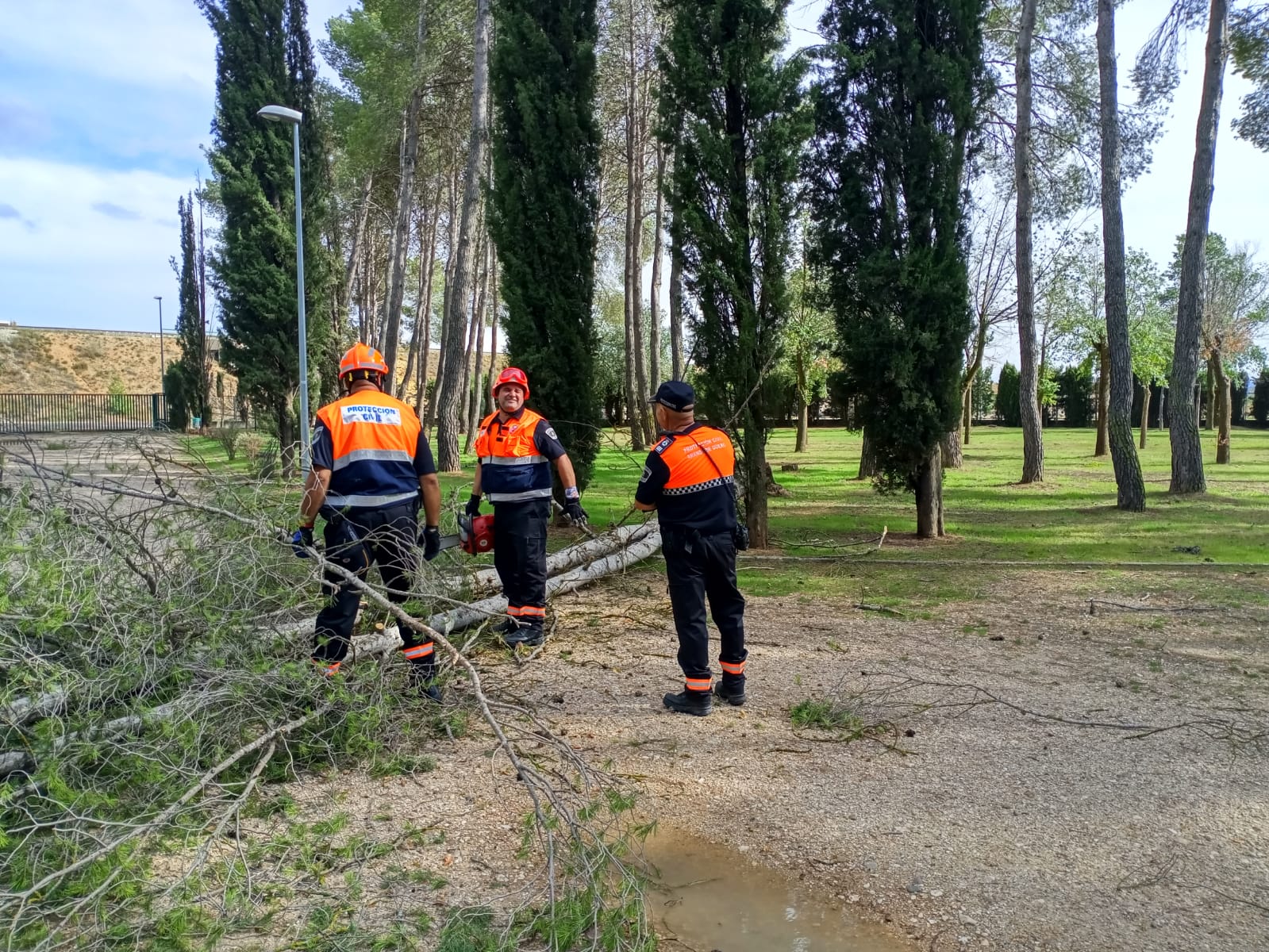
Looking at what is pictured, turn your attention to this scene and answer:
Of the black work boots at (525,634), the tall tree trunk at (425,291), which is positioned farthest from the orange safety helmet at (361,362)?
the tall tree trunk at (425,291)

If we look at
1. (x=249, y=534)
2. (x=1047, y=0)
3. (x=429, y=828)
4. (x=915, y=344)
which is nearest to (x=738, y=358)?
(x=915, y=344)

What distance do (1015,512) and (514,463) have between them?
10.6 meters

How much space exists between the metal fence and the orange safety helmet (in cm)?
4681

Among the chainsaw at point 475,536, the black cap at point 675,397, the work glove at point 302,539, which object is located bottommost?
the chainsaw at point 475,536

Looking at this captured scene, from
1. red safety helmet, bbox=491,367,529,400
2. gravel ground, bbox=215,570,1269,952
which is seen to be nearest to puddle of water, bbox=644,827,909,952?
gravel ground, bbox=215,570,1269,952

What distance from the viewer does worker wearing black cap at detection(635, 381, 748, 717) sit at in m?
5.16

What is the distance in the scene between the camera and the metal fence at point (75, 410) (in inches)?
1875

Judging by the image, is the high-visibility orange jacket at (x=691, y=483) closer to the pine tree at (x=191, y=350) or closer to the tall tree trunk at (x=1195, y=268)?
the tall tree trunk at (x=1195, y=268)

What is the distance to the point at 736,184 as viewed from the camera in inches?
398

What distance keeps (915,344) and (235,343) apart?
58.5 ft

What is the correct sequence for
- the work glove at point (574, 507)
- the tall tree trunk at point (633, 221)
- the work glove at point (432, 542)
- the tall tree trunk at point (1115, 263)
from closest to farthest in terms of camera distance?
the work glove at point (432, 542) → the work glove at point (574, 507) → the tall tree trunk at point (1115, 263) → the tall tree trunk at point (633, 221)

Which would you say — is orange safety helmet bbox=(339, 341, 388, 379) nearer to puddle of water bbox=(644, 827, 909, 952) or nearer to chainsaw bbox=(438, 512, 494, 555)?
chainsaw bbox=(438, 512, 494, 555)

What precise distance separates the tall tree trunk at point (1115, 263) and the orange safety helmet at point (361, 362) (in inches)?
504

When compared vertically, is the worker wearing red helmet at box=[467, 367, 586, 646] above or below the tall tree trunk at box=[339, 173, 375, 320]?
below
